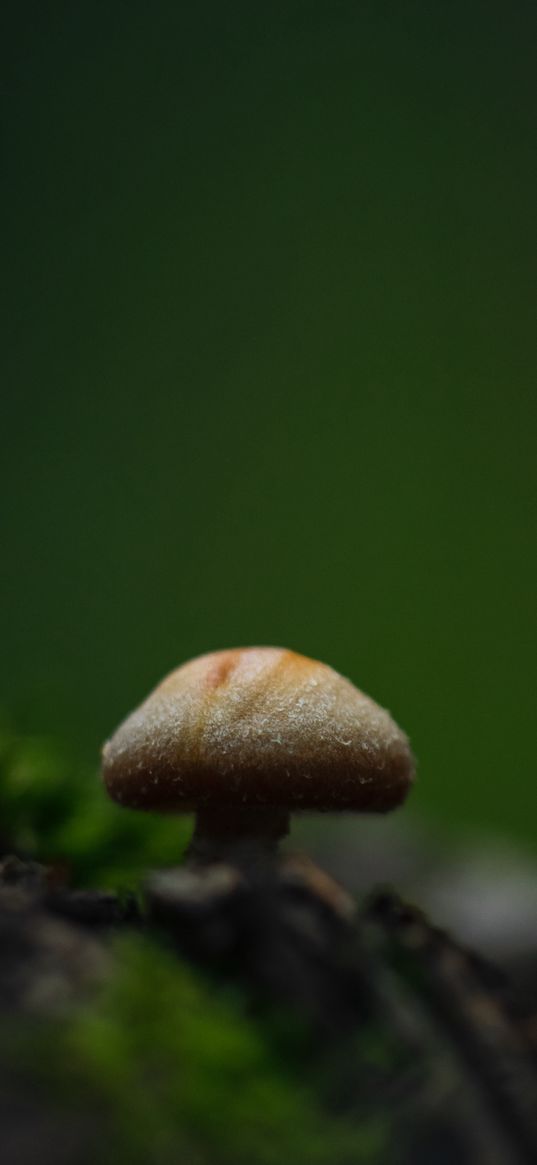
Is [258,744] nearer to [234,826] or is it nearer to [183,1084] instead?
[234,826]

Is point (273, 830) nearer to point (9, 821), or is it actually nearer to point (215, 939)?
point (9, 821)

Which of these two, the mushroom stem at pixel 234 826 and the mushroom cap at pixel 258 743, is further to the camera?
the mushroom stem at pixel 234 826

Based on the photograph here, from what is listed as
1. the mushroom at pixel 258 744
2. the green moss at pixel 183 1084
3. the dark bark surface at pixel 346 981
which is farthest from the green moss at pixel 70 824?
the green moss at pixel 183 1084

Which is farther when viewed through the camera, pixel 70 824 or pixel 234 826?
pixel 70 824

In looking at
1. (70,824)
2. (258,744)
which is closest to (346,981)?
(258,744)

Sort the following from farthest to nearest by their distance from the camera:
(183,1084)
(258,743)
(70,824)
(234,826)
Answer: (70,824) → (234,826) → (258,743) → (183,1084)

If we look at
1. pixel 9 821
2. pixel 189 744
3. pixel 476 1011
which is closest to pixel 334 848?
pixel 9 821

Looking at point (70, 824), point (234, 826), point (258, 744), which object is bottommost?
point (70, 824)

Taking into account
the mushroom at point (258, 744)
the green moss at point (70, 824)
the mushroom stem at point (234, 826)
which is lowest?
the green moss at point (70, 824)

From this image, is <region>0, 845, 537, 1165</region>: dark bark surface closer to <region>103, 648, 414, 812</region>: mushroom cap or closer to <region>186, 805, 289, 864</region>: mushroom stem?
<region>103, 648, 414, 812</region>: mushroom cap

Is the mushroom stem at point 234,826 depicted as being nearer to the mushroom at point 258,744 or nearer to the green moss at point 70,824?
the mushroom at point 258,744
